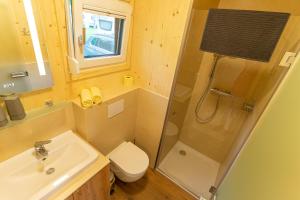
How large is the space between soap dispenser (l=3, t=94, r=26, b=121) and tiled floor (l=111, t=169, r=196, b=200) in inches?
48.2

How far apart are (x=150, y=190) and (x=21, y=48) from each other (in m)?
1.77

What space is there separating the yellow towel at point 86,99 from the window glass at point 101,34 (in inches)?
12.4

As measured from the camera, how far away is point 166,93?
61.5 inches

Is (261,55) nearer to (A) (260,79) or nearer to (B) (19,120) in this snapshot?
(A) (260,79)


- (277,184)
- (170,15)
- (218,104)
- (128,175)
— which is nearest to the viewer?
(277,184)

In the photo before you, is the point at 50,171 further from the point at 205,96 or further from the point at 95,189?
the point at 205,96

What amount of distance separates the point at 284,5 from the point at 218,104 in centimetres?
115

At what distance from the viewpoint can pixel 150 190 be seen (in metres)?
1.73

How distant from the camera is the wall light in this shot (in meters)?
0.89

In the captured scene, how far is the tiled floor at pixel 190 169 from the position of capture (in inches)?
72.2

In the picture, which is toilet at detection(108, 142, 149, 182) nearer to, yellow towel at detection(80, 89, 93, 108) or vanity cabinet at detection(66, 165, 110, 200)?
vanity cabinet at detection(66, 165, 110, 200)

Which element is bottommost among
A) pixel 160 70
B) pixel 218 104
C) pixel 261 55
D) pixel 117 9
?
pixel 218 104

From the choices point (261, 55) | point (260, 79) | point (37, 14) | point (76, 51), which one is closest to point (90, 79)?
point (76, 51)

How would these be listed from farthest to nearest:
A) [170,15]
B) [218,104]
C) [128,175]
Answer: [218,104] → [128,175] → [170,15]
